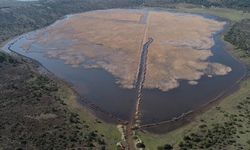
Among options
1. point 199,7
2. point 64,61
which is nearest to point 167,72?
point 64,61

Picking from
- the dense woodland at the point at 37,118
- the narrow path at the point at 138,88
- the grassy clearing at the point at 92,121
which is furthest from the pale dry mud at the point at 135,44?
the dense woodland at the point at 37,118

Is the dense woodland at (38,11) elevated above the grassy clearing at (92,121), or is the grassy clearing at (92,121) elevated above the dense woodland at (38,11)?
the grassy clearing at (92,121)

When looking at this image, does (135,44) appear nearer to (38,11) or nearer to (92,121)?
(92,121)

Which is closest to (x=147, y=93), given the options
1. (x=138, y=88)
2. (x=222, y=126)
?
(x=138, y=88)

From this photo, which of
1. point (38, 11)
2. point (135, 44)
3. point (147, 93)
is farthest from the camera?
point (38, 11)

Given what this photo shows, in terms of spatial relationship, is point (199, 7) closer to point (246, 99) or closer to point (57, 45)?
point (57, 45)

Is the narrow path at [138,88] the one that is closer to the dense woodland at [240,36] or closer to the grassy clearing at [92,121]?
the grassy clearing at [92,121]

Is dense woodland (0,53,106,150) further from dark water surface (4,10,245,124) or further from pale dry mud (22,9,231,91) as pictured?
pale dry mud (22,9,231,91)
